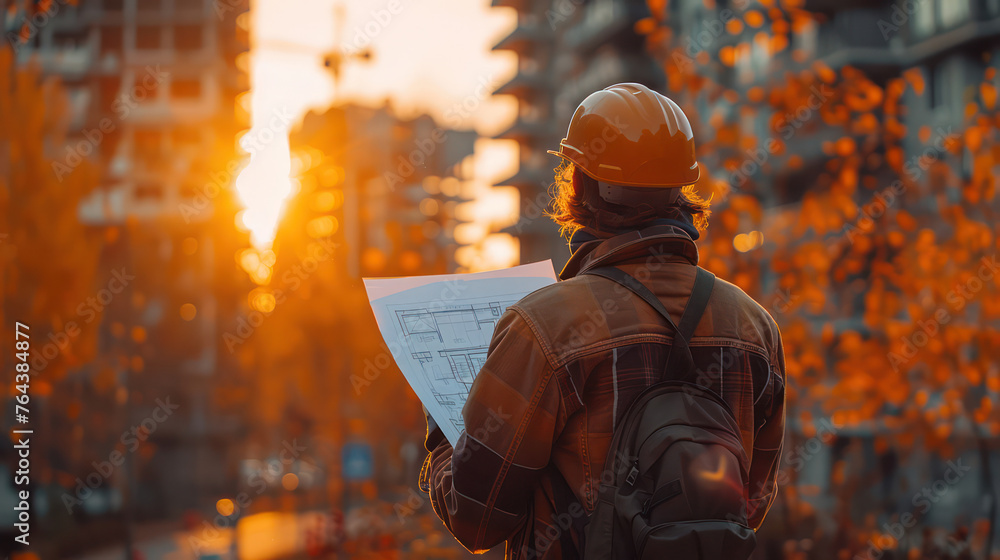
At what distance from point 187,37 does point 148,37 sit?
2.56m

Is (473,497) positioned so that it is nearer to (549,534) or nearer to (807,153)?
(549,534)

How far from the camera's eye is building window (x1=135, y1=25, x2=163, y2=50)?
174 feet

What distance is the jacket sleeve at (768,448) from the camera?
2.10 m

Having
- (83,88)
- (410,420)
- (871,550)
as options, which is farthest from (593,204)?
(83,88)

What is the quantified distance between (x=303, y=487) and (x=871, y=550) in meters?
27.3

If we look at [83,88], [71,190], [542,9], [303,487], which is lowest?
[303,487]

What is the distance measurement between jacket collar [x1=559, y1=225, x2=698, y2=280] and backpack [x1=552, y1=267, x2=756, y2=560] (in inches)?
8.6

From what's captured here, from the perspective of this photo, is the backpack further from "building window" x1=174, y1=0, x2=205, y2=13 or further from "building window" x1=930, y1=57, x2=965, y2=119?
"building window" x1=174, y1=0, x2=205, y2=13

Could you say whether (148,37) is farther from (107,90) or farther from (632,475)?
(632,475)

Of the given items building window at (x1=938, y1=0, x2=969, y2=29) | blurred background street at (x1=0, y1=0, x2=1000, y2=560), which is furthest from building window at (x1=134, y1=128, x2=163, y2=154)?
building window at (x1=938, y1=0, x2=969, y2=29)

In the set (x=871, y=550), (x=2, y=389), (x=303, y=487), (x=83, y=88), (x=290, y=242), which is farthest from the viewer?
(x=83, y=88)

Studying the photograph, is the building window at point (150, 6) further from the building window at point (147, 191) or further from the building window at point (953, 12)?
the building window at point (953, 12)

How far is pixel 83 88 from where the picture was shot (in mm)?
50250

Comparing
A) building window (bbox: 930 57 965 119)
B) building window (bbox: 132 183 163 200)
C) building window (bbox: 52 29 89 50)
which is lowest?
building window (bbox: 132 183 163 200)
